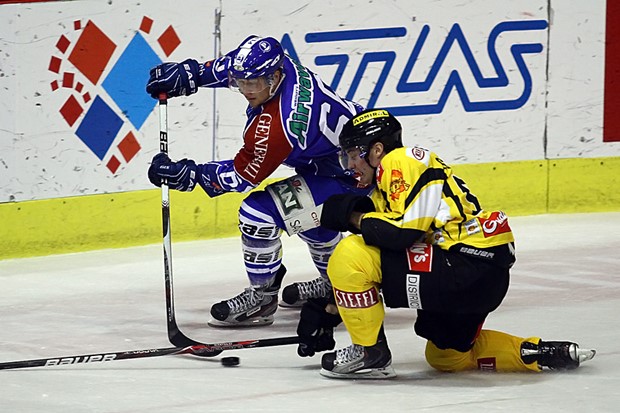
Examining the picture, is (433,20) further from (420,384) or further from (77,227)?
(420,384)

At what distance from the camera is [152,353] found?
474 centimetres

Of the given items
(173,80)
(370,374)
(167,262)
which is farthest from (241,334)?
(173,80)

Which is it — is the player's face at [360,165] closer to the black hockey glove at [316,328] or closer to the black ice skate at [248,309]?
the black hockey glove at [316,328]

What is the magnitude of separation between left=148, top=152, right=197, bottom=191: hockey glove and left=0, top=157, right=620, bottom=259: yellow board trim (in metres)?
1.53

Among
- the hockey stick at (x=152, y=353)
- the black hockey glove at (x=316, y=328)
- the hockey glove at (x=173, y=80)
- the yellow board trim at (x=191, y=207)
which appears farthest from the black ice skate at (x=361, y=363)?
the yellow board trim at (x=191, y=207)

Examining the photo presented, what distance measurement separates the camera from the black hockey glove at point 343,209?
4469 millimetres

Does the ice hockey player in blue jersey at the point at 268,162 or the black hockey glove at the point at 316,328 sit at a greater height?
the ice hockey player in blue jersey at the point at 268,162

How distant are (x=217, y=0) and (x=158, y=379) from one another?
2756mm

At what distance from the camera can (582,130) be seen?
7.65 m

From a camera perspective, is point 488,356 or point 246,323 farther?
point 246,323

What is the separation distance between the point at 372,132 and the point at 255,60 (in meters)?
0.74

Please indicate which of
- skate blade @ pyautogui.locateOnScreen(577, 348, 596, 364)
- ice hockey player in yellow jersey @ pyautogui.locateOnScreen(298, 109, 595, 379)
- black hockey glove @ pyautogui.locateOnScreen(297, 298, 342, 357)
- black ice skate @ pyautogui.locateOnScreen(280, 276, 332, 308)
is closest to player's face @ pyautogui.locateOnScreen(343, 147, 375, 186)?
ice hockey player in yellow jersey @ pyautogui.locateOnScreen(298, 109, 595, 379)

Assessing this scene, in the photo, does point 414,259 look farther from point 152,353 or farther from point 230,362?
point 152,353

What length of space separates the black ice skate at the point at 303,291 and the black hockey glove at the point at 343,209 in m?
1.21
